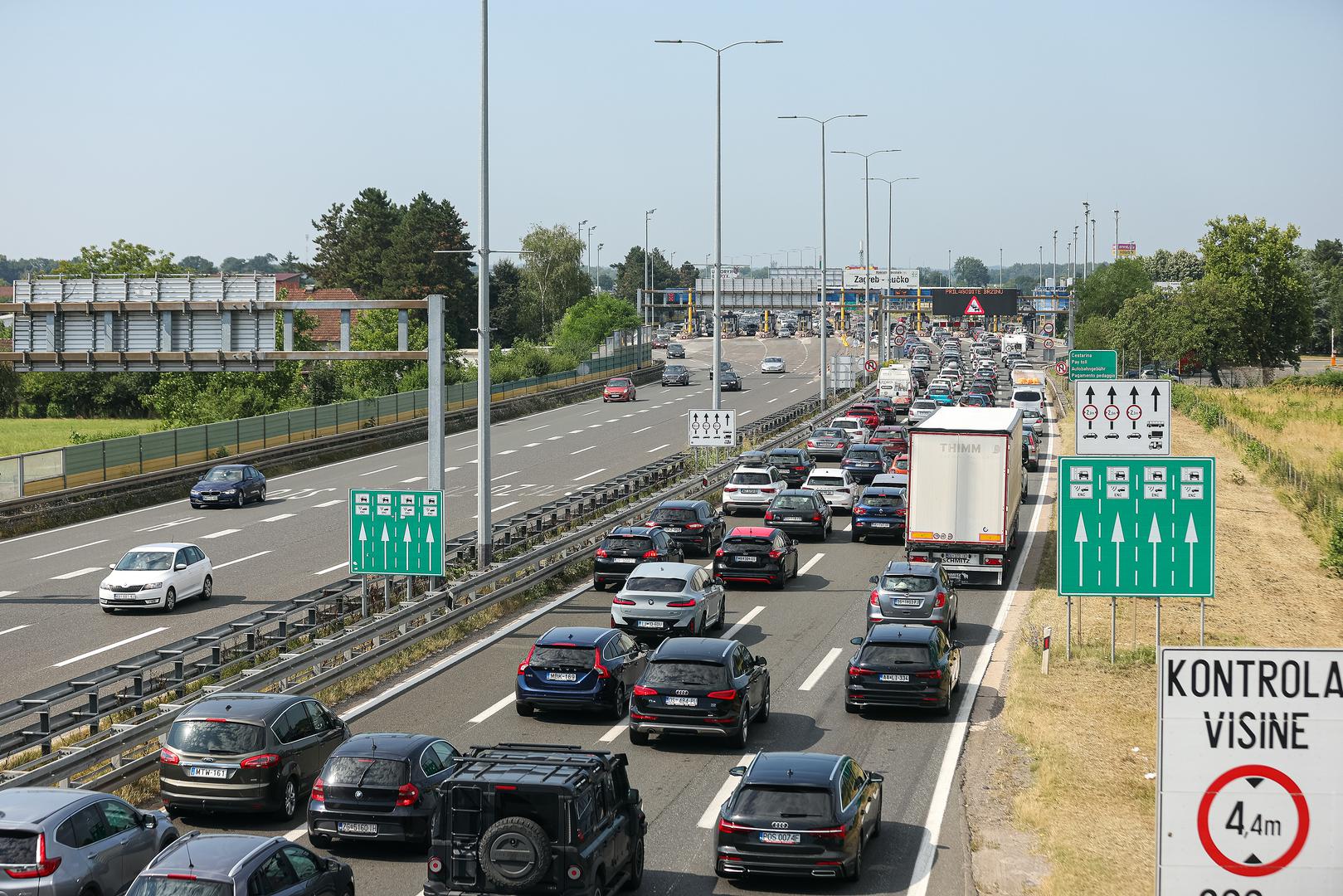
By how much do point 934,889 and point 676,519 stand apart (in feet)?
75.9

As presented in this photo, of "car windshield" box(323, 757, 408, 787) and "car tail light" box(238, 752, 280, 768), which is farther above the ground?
"car windshield" box(323, 757, 408, 787)

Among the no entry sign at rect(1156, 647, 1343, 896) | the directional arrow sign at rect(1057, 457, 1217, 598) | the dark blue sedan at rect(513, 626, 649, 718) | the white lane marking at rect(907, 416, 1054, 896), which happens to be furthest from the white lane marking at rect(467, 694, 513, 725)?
the no entry sign at rect(1156, 647, 1343, 896)

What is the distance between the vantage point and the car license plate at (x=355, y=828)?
52.6 ft

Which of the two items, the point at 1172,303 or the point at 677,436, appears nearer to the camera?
the point at 677,436

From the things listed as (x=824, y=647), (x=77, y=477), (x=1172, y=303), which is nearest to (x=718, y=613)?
(x=824, y=647)

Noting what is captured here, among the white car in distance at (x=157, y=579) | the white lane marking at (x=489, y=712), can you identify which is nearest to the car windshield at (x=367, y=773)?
the white lane marking at (x=489, y=712)

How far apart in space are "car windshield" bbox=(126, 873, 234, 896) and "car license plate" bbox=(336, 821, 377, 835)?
3828 millimetres

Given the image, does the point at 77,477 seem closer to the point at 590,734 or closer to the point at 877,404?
the point at 590,734

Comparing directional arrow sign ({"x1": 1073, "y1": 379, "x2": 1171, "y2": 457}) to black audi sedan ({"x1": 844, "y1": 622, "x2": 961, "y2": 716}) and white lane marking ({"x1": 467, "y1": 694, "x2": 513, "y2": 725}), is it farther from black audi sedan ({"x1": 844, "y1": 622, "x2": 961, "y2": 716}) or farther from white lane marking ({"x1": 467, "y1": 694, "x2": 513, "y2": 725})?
white lane marking ({"x1": 467, "y1": 694, "x2": 513, "y2": 725})

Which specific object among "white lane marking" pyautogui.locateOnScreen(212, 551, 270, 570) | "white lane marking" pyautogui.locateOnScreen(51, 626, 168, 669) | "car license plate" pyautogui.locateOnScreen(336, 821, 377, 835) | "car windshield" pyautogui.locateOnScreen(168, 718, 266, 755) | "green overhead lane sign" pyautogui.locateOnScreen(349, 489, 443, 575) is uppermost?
"green overhead lane sign" pyautogui.locateOnScreen(349, 489, 443, 575)

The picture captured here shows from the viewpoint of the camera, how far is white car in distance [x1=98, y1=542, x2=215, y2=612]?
3231 cm

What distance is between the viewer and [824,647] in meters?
28.2

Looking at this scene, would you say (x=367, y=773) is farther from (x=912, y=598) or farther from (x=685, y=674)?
(x=912, y=598)

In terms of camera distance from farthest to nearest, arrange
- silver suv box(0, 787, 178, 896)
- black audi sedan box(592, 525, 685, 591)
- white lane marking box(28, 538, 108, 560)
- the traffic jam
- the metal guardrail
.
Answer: white lane marking box(28, 538, 108, 560) → black audi sedan box(592, 525, 685, 591) → the metal guardrail → silver suv box(0, 787, 178, 896) → the traffic jam
